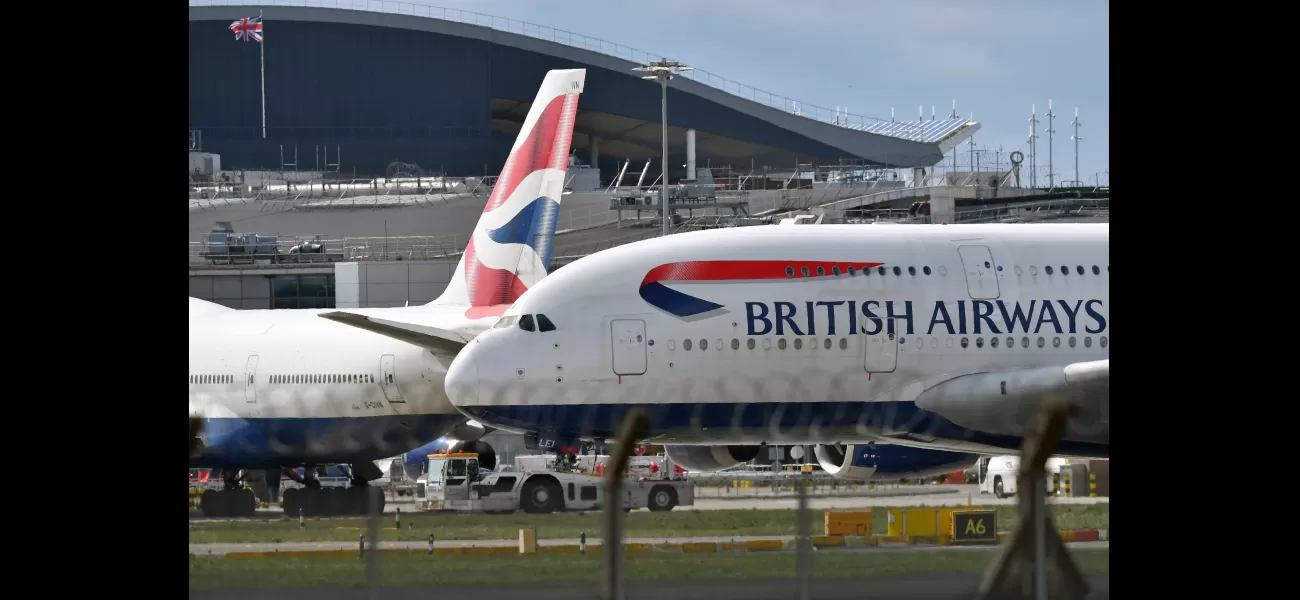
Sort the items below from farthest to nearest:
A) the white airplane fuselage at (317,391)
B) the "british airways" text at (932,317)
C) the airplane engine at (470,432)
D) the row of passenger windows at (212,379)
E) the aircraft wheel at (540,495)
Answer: the airplane engine at (470,432) → the row of passenger windows at (212,379) → the white airplane fuselage at (317,391) → the aircraft wheel at (540,495) → the "british airways" text at (932,317)

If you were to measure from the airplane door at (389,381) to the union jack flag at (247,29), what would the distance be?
164 ft

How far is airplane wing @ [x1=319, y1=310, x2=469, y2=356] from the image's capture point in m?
30.0

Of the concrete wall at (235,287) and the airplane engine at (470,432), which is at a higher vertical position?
the concrete wall at (235,287)

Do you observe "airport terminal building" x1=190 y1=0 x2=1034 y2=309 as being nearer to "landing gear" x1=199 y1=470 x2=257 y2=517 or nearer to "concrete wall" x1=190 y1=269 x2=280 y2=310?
"concrete wall" x1=190 y1=269 x2=280 y2=310

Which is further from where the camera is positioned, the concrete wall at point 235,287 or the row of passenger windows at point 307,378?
the concrete wall at point 235,287

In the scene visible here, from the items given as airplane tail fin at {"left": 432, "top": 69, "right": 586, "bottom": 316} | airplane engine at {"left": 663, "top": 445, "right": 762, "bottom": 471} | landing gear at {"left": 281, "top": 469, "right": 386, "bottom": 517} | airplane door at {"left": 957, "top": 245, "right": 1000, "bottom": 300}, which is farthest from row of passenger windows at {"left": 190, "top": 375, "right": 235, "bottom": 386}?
landing gear at {"left": 281, "top": 469, "right": 386, "bottom": 517}

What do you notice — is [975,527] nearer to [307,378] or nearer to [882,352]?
[882,352]

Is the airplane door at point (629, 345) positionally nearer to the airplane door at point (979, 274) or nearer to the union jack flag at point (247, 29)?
the airplane door at point (979, 274)

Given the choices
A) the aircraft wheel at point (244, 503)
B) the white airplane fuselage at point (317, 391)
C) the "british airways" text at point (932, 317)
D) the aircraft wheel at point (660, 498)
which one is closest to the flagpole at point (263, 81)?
the white airplane fuselage at point (317, 391)

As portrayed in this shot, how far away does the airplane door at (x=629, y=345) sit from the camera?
20.8 m
